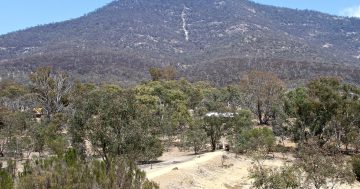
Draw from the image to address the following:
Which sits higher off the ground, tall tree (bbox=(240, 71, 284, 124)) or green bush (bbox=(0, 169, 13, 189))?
green bush (bbox=(0, 169, 13, 189))

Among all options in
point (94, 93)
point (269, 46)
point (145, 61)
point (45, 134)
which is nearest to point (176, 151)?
point (45, 134)

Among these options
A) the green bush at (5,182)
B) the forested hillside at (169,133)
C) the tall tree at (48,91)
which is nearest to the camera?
the green bush at (5,182)

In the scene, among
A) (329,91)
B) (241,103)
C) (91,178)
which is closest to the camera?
(91,178)

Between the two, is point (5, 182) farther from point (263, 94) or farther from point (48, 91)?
point (263, 94)

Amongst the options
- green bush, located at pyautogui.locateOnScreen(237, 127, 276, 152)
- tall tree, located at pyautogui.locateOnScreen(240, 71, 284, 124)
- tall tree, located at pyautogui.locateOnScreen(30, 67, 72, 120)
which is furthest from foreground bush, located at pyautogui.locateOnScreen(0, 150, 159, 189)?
tall tree, located at pyautogui.locateOnScreen(30, 67, 72, 120)

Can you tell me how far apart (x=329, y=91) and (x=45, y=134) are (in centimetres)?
2835

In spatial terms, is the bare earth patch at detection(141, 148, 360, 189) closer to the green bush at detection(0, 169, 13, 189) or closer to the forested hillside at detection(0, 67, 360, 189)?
the forested hillside at detection(0, 67, 360, 189)

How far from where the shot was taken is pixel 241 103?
86.4 metres

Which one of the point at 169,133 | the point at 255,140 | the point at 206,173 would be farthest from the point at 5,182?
the point at 169,133

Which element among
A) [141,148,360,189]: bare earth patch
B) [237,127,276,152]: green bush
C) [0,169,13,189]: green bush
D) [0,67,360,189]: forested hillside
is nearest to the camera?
[0,169,13,189]: green bush

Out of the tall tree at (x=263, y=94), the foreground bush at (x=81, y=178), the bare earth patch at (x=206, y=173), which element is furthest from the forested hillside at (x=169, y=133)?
the bare earth patch at (x=206, y=173)

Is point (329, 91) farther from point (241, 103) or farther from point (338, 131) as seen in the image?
point (241, 103)

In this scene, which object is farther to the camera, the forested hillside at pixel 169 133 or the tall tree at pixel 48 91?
the tall tree at pixel 48 91

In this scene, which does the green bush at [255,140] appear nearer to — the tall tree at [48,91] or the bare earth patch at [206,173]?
the bare earth patch at [206,173]
